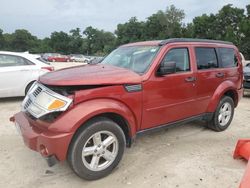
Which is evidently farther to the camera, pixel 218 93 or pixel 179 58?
pixel 218 93

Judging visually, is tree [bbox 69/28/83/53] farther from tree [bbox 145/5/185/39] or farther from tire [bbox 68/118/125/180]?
tire [bbox 68/118/125/180]

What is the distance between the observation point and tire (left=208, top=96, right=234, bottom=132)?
559 centimetres

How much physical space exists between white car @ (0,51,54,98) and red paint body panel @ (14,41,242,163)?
4.12 meters

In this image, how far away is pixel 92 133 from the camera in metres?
3.54

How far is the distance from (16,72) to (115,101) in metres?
5.12

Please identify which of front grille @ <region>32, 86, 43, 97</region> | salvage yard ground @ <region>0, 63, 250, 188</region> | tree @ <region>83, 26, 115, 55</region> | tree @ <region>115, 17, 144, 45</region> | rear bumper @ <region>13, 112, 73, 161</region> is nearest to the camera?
rear bumper @ <region>13, 112, 73, 161</region>

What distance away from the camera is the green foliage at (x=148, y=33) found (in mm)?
44731

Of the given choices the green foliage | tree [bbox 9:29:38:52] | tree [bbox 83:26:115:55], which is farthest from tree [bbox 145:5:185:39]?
tree [bbox 9:29:38:52]

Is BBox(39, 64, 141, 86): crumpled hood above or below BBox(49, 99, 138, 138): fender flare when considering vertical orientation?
above

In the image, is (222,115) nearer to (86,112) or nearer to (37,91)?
(86,112)

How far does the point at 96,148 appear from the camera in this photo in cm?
364

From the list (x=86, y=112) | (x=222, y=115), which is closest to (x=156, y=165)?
(x=86, y=112)

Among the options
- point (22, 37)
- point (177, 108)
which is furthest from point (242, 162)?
point (22, 37)

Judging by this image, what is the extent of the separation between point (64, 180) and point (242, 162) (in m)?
2.64
